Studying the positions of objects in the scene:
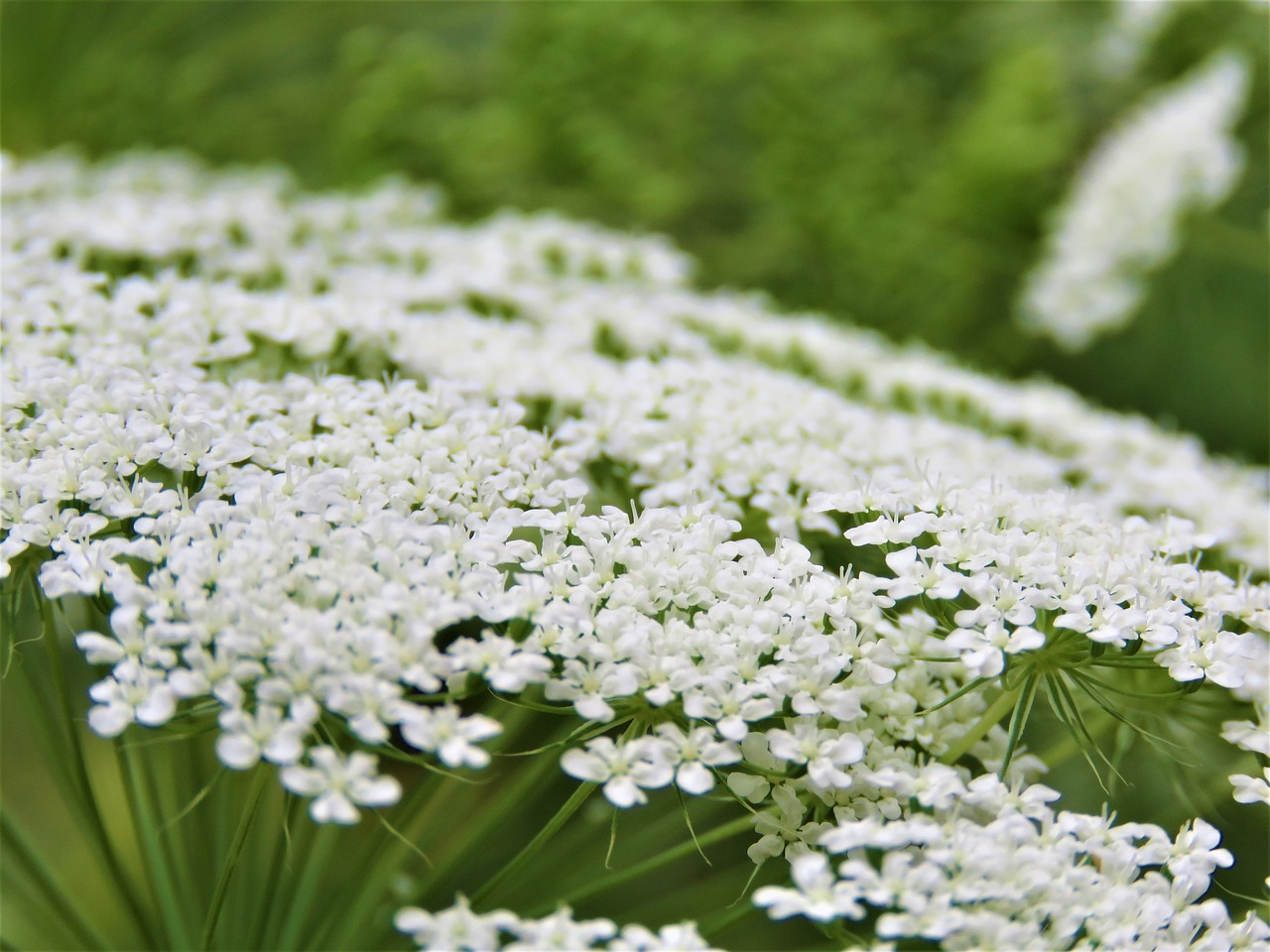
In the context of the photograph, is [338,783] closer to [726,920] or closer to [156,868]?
[726,920]

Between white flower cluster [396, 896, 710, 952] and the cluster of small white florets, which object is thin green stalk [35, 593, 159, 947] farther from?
the cluster of small white florets

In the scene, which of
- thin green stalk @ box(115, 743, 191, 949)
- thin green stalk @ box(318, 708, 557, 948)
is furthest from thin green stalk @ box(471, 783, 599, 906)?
thin green stalk @ box(115, 743, 191, 949)

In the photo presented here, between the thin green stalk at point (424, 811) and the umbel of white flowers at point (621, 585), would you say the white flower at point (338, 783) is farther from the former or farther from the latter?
the thin green stalk at point (424, 811)

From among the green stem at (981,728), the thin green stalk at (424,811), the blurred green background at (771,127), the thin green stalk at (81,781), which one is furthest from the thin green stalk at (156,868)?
the blurred green background at (771,127)

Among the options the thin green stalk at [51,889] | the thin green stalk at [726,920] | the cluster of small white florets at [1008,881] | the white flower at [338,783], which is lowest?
the thin green stalk at [51,889]

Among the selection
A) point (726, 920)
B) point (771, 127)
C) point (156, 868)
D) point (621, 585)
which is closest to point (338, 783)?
point (621, 585)

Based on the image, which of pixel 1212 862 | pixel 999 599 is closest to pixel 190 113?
pixel 999 599
